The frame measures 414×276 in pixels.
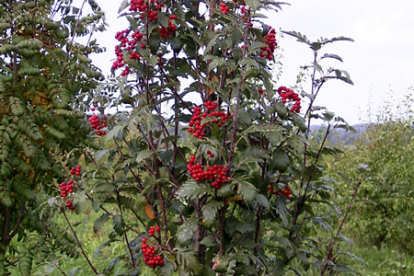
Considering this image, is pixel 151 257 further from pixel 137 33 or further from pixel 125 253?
pixel 125 253

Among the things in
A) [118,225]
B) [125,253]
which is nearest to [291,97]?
[118,225]

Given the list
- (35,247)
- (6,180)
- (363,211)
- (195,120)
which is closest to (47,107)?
(6,180)

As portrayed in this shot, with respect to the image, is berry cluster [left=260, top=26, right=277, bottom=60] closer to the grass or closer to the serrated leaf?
the serrated leaf

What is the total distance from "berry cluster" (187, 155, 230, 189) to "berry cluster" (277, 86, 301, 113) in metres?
0.56

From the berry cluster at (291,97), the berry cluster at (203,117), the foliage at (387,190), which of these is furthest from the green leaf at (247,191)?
the foliage at (387,190)

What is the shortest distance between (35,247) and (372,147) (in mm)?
4974

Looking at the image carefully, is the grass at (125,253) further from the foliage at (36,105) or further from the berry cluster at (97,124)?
the berry cluster at (97,124)

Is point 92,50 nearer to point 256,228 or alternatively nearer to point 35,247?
point 35,247

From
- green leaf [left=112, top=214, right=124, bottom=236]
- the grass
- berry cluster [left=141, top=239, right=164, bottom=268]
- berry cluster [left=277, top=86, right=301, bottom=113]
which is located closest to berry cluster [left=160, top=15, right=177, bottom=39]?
berry cluster [left=277, top=86, right=301, bottom=113]

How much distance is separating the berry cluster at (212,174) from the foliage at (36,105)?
1.29 meters

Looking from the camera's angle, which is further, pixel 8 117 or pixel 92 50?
pixel 92 50

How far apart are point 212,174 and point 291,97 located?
65cm

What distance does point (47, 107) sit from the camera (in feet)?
12.6

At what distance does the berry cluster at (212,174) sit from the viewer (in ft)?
7.73
